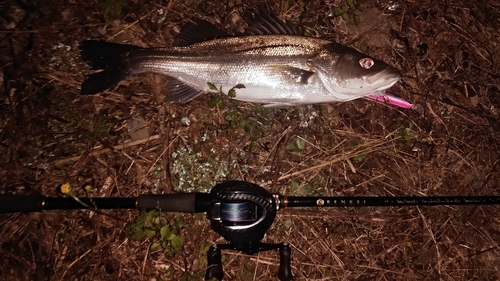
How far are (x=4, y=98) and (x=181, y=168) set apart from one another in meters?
1.54

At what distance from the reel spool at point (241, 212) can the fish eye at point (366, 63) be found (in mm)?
1269

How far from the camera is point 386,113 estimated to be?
3.38 metres

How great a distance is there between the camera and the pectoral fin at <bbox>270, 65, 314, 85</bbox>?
9.45 ft

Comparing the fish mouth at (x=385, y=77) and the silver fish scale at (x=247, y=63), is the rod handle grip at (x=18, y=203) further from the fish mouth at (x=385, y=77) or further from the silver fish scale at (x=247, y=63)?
the fish mouth at (x=385, y=77)

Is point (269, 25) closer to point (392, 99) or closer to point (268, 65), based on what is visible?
point (268, 65)

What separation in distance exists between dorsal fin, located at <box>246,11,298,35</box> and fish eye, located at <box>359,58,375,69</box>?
0.61 meters

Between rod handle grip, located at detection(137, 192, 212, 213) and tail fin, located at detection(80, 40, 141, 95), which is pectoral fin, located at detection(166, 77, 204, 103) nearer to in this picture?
tail fin, located at detection(80, 40, 141, 95)

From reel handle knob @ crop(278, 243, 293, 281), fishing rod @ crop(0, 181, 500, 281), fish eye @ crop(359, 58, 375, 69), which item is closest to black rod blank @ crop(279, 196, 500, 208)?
fishing rod @ crop(0, 181, 500, 281)

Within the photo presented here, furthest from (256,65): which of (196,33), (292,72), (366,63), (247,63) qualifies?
(366,63)

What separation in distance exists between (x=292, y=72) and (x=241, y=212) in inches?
47.1

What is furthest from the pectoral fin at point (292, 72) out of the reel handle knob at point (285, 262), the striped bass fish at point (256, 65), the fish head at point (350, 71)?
the reel handle knob at point (285, 262)

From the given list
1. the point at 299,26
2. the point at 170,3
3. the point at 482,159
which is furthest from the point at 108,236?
the point at 482,159

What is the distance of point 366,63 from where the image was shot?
9.46 ft

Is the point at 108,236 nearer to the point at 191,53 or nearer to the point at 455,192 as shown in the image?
the point at 191,53
